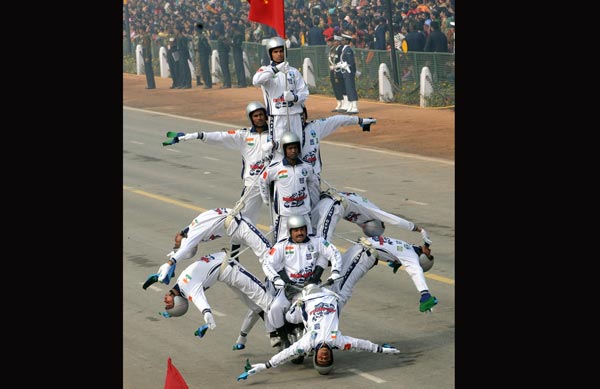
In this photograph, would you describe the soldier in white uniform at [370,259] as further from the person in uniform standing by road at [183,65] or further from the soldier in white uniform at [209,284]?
the person in uniform standing by road at [183,65]

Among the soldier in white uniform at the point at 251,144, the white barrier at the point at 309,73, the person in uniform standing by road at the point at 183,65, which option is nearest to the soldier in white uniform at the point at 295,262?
the soldier in white uniform at the point at 251,144

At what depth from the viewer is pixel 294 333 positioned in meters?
14.4

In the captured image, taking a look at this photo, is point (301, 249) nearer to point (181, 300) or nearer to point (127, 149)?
point (181, 300)

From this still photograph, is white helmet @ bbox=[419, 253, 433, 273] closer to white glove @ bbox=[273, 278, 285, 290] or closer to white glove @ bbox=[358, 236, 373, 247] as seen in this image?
white glove @ bbox=[358, 236, 373, 247]

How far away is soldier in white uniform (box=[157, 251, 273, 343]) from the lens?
556 inches

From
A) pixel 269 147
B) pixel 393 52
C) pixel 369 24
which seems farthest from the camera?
pixel 369 24

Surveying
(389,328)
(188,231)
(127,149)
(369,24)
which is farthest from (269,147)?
(369,24)

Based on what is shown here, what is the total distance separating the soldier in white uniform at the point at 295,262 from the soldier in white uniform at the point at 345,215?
756 millimetres

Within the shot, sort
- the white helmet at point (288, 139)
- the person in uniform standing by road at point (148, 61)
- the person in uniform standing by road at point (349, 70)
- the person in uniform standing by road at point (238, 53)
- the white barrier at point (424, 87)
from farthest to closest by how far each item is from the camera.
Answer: the person in uniform standing by road at point (148, 61)
the person in uniform standing by road at point (238, 53)
the person in uniform standing by road at point (349, 70)
the white barrier at point (424, 87)
the white helmet at point (288, 139)

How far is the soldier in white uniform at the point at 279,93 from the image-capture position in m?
15.3

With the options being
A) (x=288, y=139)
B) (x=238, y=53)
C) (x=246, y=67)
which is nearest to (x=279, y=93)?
(x=288, y=139)

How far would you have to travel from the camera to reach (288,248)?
14078 mm

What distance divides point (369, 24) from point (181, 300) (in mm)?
27397

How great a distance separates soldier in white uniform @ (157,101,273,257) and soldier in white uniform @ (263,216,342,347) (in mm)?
1498
